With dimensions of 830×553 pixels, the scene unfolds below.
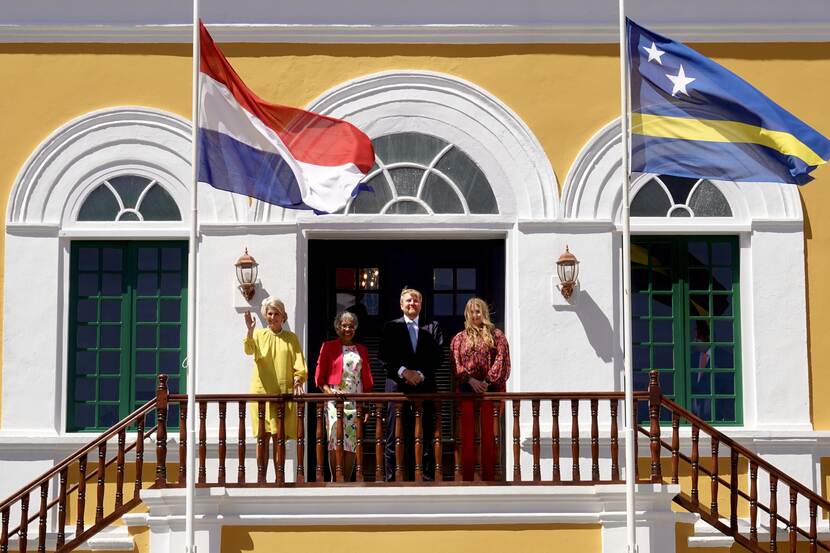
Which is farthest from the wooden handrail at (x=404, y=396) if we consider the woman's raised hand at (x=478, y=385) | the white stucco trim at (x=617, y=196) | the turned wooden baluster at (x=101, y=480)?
the white stucco trim at (x=617, y=196)

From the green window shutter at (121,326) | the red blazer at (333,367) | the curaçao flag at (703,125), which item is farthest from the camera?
the green window shutter at (121,326)

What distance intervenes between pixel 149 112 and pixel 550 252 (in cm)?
393

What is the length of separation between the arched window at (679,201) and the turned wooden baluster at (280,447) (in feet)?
13.3

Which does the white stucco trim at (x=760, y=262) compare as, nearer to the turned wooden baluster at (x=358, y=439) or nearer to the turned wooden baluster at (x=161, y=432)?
the turned wooden baluster at (x=358, y=439)

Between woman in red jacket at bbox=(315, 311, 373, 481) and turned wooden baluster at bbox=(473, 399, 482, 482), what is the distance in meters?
0.96

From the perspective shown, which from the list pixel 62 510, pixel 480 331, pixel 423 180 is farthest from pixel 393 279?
pixel 62 510

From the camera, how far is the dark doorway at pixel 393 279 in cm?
1516

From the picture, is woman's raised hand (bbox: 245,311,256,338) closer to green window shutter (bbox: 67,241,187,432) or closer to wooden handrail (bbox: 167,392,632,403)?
wooden handrail (bbox: 167,392,632,403)

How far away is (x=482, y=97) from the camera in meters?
14.9

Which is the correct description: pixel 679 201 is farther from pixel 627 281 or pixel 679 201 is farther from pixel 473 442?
pixel 473 442

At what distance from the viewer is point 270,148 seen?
12.7 meters

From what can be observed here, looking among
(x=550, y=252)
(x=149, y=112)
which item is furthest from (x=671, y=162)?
(x=149, y=112)

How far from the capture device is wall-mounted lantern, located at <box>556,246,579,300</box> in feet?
47.9

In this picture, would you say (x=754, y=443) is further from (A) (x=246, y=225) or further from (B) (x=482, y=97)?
(A) (x=246, y=225)
